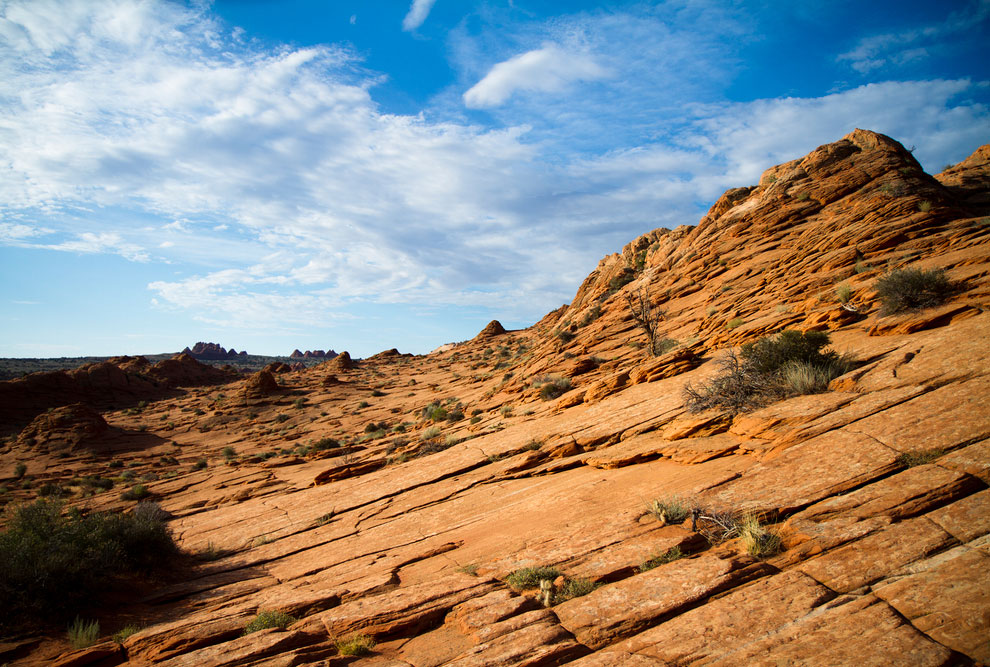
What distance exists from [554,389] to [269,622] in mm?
13786

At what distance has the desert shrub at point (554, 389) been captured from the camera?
18.5 m

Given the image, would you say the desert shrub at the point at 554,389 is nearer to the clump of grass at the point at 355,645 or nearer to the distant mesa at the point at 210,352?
the clump of grass at the point at 355,645

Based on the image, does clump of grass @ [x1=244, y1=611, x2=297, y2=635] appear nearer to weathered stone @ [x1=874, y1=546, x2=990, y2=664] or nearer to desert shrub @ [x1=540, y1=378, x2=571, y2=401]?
weathered stone @ [x1=874, y1=546, x2=990, y2=664]

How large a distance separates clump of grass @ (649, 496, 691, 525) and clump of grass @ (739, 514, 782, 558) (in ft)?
3.23

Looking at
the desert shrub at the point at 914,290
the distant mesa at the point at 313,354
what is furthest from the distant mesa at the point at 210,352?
the desert shrub at the point at 914,290

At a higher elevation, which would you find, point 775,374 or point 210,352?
point 210,352

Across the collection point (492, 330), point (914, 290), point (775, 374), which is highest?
point (492, 330)

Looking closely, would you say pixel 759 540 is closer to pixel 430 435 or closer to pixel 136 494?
pixel 430 435

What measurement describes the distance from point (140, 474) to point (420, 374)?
31.5 meters

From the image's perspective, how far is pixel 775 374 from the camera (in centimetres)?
970

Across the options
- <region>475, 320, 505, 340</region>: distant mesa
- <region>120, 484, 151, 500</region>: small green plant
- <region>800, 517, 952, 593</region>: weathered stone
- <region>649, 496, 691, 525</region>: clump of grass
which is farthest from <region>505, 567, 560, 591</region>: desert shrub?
<region>475, 320, 505, 340</region>: distant mesa

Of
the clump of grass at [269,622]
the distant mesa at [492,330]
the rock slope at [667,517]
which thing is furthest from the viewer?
the distant mesa at [492,330]

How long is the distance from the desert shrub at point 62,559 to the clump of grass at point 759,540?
10.7 metres

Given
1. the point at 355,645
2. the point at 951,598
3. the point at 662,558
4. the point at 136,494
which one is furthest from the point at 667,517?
the point at 136,494
